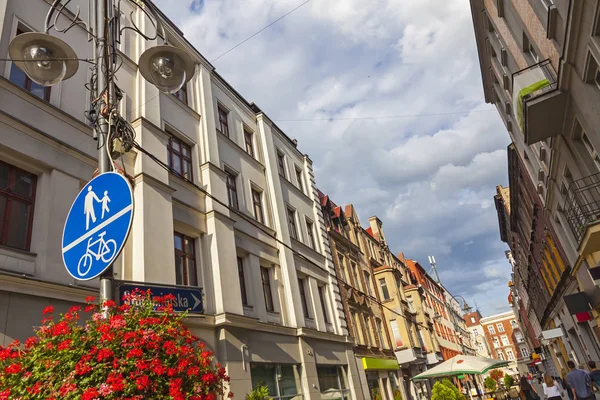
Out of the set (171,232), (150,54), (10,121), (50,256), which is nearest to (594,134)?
(150,54)

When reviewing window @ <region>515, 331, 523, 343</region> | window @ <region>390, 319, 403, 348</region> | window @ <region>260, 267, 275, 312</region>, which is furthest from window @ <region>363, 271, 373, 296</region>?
window @ <region>515, 331, 523, 343</region>

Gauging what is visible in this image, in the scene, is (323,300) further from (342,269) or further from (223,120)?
(223,120)

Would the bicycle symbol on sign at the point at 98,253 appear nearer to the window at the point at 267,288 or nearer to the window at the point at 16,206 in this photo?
the window at the point at 16,206

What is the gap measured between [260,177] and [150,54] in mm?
12832

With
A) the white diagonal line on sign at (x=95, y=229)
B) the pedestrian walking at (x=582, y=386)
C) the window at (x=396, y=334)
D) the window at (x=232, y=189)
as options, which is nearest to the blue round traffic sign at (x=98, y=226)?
the white diagonal line on sign at (x=95, y=229)

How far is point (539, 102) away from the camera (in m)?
11.0

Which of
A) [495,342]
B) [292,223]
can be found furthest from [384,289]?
[495,342]

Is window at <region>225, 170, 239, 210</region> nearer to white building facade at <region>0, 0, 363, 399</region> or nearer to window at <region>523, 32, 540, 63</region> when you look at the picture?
white building facade at <region>0, 0, 363, 399</region>

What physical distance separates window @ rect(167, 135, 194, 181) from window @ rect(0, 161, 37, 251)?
4.82m

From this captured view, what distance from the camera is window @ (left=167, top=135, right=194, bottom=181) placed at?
13.1m

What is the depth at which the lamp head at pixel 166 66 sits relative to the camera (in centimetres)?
544

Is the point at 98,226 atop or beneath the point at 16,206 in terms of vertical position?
beneath

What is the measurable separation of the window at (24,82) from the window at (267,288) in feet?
30.7

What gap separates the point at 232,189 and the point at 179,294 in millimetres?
8569
